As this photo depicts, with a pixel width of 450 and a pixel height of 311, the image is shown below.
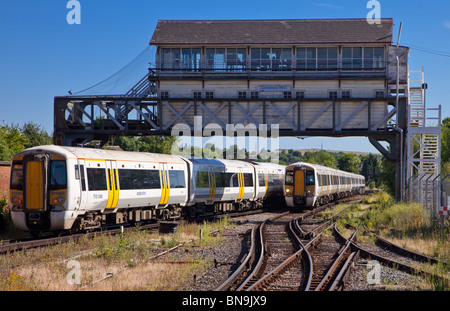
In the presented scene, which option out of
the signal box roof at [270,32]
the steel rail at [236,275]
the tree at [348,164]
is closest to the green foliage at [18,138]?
the signal box roof at [270,32]

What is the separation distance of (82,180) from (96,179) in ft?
2.41

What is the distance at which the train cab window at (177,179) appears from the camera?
67.6 ft

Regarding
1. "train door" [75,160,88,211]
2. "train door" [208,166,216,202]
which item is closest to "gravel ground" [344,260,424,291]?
"train door" [75,160,88,211]

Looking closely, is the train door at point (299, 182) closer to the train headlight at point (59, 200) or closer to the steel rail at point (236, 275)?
the steel rail at point (236, 275)

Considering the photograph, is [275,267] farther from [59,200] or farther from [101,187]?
[101,187]

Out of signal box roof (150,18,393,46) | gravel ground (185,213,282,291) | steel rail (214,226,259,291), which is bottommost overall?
gravel ground (185,213,282,291)

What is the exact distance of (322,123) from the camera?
90.6 feet

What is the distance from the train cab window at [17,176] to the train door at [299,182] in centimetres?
1845

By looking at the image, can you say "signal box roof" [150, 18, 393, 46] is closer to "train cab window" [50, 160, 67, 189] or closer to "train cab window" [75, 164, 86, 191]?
"train cab window" [75, 164, 86, 191]

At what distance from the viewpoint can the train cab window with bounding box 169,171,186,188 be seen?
67.6 feet

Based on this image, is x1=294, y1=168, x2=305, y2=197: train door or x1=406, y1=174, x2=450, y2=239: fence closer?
x1=406, y1=174, x2=450, y2=239: fence

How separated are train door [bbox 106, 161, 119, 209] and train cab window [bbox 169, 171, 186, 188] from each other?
154 inches
